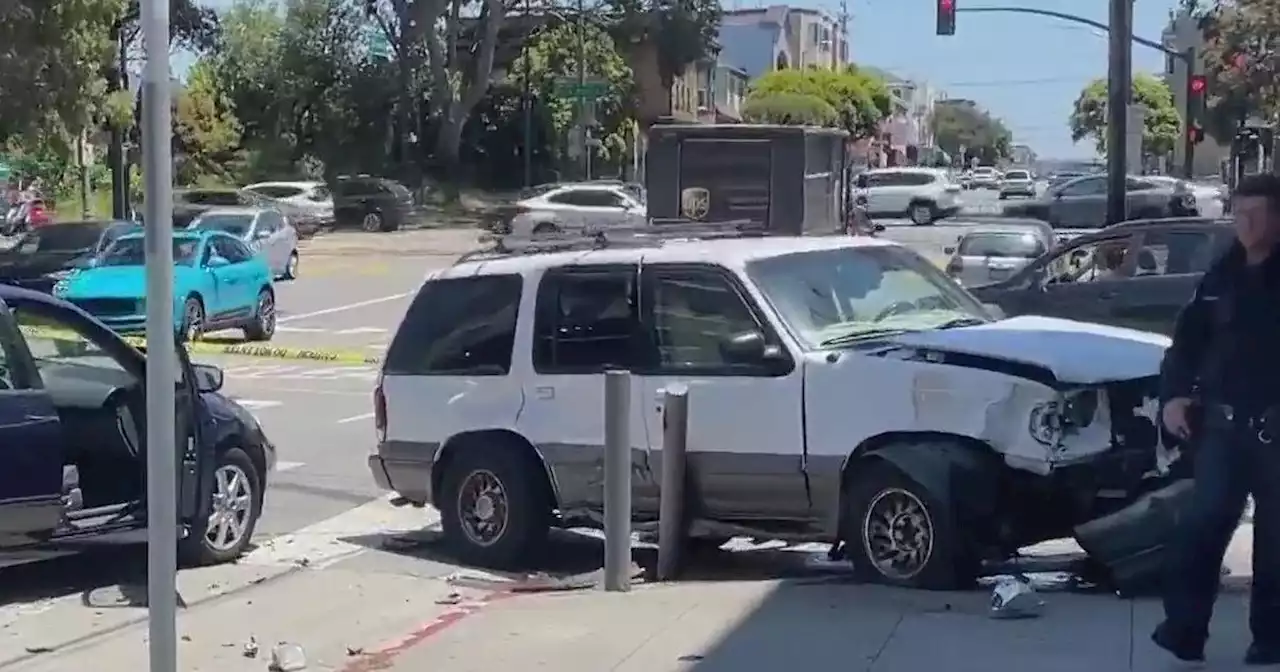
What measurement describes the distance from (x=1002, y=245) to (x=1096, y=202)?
67.1 feet

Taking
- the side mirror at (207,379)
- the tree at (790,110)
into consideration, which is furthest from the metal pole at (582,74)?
the side mirror at (207,379)

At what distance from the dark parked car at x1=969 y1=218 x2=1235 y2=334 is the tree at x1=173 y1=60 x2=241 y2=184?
49079 mm

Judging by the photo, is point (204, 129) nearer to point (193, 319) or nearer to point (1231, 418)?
point (193, 319)

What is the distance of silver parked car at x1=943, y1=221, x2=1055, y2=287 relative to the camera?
91.9 ft

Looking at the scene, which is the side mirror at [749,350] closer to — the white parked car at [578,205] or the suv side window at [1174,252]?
the suv side window at [1174,252]

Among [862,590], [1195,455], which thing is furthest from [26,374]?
[1195,455]

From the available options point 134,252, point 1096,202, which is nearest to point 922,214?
point 1096,202

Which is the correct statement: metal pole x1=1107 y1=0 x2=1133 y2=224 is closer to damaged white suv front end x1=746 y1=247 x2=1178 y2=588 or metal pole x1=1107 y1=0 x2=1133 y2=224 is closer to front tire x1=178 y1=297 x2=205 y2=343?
front tire x1=178 y1=297 x2=205 y2=343

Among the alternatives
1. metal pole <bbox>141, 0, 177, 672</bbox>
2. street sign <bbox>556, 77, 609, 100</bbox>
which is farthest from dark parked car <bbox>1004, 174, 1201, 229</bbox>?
metal pole <bbox>141, 0, 177, 672</bbox>

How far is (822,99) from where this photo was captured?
310ft

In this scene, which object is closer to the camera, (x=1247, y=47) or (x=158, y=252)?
(x=158, y=252)

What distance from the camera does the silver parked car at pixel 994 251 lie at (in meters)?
28.0

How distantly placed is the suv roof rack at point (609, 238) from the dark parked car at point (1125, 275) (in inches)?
260

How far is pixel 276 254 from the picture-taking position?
38.9m
